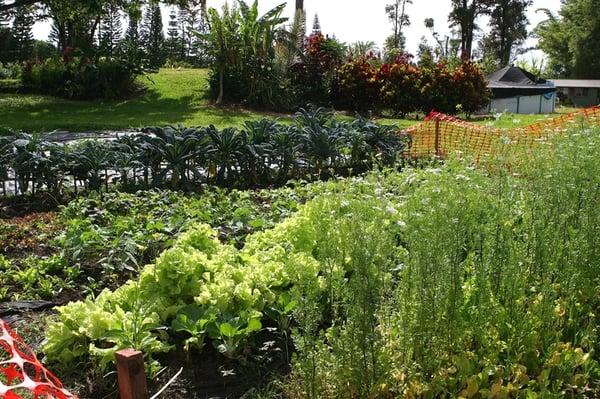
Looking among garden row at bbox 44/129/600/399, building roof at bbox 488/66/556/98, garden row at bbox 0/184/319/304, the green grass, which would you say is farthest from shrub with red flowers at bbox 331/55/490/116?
garden row at bbox 44/129/600/399

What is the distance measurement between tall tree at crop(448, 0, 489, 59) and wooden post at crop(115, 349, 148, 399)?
47.5 m

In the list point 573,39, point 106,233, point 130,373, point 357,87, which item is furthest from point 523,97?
point 573,39

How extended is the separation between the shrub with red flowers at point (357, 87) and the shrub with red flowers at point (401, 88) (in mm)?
225

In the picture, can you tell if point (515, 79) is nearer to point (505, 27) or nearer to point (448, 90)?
point (448, 90)

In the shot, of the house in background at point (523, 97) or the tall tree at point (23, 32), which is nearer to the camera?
the house in background at point (523, 97)

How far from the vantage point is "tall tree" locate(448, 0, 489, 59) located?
4712 centimetres

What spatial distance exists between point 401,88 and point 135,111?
736 cm

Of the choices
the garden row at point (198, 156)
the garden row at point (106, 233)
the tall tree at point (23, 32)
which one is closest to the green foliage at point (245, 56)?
the garden row at point (198, 156)

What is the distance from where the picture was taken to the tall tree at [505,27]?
50531 millimetres

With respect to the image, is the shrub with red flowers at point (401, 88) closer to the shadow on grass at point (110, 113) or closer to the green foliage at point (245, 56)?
the green foliage at point (245, 56)

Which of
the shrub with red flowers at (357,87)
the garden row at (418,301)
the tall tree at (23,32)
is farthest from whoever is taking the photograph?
the tall tree at (23,32)

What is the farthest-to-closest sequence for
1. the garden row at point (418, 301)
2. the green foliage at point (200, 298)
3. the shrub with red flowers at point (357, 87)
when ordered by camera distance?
the shrub with red flowers at point (357, 87)
the green foliage at point (200, 298)
the garden row at point (418, 301)

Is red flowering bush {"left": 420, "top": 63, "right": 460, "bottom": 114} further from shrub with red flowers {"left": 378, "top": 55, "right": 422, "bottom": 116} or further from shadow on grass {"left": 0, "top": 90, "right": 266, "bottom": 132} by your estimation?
shadow on grass {"left": 0, "top": 90, "right": 266, "bottom": 132}

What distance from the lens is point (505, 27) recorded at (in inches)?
2020
